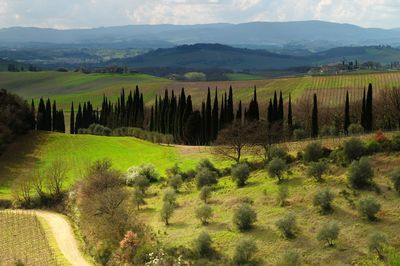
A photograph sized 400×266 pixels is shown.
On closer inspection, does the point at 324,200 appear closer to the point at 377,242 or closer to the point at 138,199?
the point at 377,242

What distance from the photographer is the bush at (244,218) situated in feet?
125

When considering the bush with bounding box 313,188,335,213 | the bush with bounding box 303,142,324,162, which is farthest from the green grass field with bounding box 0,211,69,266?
the bush with bounding box 303,142,324,162

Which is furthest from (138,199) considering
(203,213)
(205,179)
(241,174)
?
(203,213)

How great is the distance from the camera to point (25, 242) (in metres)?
46.9

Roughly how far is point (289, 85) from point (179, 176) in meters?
96.3

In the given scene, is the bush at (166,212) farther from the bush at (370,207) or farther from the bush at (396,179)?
the bush at (396,179)

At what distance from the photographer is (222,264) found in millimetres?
33562

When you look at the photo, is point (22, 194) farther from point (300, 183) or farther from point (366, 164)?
point (366, 164)

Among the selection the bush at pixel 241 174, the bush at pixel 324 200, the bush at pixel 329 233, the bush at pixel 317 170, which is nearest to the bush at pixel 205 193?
the bush at pixel 241 174

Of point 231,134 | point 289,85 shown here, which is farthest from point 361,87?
point 231,134

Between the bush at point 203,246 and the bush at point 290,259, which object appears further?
the bush at point 203,246

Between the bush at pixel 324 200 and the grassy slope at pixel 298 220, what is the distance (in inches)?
21.5

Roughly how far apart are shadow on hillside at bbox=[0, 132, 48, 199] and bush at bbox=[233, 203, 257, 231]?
35.8m

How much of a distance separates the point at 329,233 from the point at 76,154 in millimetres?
52492
